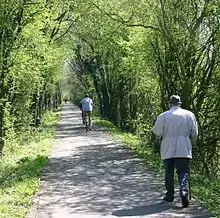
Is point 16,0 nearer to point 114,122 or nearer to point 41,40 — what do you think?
point 41,40

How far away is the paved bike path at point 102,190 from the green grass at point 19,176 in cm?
24

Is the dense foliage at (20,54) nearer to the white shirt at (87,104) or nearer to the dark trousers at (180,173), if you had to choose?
the white shirt at (87,104)

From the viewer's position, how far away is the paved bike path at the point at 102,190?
9.30m

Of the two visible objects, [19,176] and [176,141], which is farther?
[19,176]

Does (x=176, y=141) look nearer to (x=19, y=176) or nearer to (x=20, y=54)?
(x=19, y=176)

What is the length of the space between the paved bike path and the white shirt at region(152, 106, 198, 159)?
100cm

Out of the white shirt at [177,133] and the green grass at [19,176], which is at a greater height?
the white shirt at [177,133]

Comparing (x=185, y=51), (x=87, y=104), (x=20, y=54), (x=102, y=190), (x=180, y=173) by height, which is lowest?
(x=102, y=190)

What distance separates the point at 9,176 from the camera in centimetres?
1464

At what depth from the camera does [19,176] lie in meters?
14.0

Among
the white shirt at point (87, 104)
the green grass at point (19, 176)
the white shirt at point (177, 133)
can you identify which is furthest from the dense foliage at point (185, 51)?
the white shirt at point (87, 104)

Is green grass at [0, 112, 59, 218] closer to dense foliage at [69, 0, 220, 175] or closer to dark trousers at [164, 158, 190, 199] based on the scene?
dark trousers at [164, 158, 190, 199]

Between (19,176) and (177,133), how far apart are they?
576 cm

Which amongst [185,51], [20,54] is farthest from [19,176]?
[20,54]
